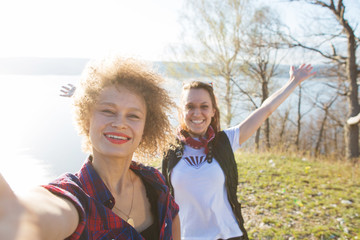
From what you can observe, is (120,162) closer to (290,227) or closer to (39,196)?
(39,196)

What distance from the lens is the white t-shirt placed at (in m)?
2.18

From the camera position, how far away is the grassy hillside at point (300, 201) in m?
4.01

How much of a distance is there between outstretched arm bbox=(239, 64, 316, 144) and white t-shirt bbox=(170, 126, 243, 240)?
1.64 ft

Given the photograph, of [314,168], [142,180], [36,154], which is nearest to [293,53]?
[314,168]

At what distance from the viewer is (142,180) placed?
1680mm

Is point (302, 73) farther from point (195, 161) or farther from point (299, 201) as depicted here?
point (299, 201)

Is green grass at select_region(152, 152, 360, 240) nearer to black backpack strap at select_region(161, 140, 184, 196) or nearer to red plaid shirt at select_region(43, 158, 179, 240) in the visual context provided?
black backpack strap at select_region(161, 140, 184, 196)

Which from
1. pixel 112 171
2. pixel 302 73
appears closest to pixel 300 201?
pixel 302 73

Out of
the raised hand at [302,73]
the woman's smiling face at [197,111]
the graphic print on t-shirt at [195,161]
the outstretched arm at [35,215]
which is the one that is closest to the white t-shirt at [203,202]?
the graphic print on t-shirt at [195,161]

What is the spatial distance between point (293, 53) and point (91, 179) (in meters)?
17.9

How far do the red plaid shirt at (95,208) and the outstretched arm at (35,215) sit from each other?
0.12 feet

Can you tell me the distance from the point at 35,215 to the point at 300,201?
5228 mm

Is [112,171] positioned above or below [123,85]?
below

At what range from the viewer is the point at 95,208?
1151 millimetres
